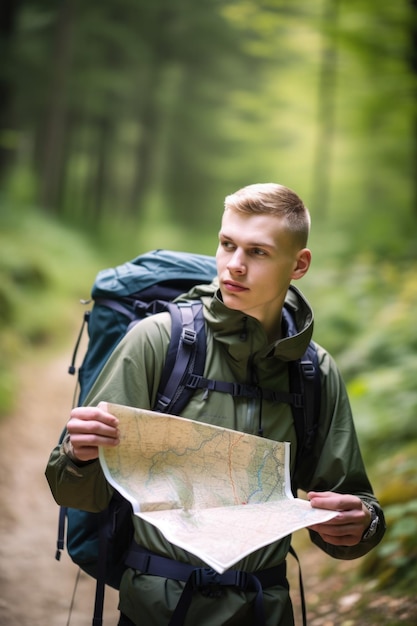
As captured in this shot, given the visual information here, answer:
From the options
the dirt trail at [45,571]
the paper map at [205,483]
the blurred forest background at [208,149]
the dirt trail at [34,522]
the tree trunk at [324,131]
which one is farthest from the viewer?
the tree trunk at [324,131]

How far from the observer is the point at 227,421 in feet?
8.16

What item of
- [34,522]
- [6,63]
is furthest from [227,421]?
[6,63]

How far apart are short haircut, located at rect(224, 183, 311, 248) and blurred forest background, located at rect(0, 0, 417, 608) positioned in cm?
406

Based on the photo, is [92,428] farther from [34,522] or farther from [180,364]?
[34,522]

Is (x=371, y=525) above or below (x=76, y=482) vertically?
below

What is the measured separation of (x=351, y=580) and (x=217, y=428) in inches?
115

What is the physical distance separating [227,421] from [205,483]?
0.83 ft

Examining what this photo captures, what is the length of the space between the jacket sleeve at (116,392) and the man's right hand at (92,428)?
0.15m

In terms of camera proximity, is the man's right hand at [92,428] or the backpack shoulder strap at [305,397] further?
the backpack shoulder strap at [305,397]

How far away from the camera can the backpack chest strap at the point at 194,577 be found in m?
2.27

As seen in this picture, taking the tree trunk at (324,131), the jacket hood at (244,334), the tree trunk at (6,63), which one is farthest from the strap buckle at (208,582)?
the tree trunk at (324,131)

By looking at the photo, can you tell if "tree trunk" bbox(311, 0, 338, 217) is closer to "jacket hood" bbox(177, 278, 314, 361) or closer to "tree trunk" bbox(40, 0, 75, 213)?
"tree trunk" bbox(40, 0, 75, 213)

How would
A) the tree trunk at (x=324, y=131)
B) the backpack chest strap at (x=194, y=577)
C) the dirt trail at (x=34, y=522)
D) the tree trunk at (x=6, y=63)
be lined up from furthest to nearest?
the tree trunk at (x=324, y=131), the tree trunk at (x=6, y=63), the dirt trail at (x=34, y=522), the backpack chest strap at (x=194, y=577)

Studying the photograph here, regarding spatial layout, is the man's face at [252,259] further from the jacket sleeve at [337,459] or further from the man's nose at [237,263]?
the jacket sleeve at [337,459]
